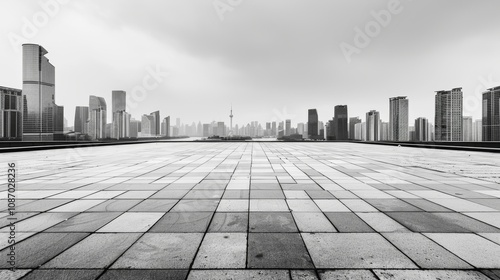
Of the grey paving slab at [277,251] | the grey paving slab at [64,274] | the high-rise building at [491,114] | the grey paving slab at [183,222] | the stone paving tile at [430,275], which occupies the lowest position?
the grey paving slab at [64,274]

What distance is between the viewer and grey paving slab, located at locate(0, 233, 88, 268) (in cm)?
299

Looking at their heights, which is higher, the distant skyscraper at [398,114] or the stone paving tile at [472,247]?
the distant skyscraper at [398,114]

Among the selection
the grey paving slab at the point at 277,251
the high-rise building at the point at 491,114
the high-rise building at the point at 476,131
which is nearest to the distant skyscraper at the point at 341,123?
the high-rise building at the point at 491,114

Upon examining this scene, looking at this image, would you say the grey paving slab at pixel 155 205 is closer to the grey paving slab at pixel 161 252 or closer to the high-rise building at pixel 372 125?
the grey paving slab at pixel 161 252

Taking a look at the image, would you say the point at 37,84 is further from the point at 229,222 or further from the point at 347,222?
the point at 347,222

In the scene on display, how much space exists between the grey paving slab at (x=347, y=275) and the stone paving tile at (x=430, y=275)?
124 mm

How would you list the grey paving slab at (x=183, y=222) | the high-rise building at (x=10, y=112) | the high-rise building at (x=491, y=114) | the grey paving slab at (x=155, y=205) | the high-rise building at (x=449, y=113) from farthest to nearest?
the high-rise building at (x=10, y=112) → the high-rise building at (x=449, y=113) → the high-rise building at (x=491, y=114) → the grey paving slab at (x=155, y=205) → the grey paving slab at (x=183, y=222)

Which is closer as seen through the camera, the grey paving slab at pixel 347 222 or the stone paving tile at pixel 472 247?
the stone paving tile at pixel 472 247

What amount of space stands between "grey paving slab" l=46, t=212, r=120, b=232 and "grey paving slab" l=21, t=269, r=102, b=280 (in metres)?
1.24

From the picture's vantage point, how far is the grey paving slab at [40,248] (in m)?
2.99

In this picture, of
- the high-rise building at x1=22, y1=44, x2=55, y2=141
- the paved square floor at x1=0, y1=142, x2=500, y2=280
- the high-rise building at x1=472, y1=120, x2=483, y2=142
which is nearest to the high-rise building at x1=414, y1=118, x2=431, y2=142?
the high-rise building at x1=472, y1=120, x2=483, y2=142

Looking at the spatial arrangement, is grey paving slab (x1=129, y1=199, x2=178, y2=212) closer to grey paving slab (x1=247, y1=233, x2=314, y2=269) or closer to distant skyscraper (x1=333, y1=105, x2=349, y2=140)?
grey paving slab (x1=247, y1=233, x2=314, y2=269)

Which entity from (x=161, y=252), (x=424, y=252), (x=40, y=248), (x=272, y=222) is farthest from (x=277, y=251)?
(x=40, y=248)

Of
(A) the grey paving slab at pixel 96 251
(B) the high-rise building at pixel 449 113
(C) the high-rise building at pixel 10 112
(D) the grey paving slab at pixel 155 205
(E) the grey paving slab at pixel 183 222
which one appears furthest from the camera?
(C) the high-rise building at pixel 10 112
